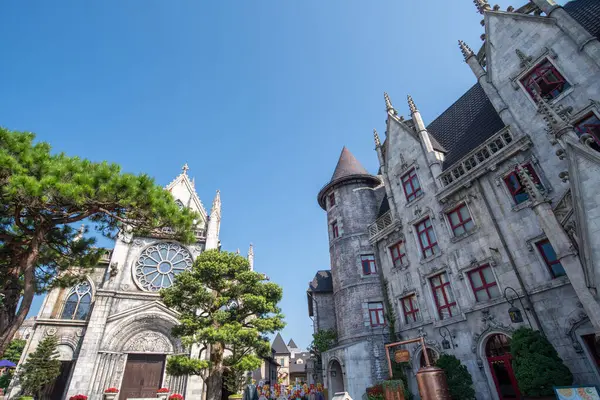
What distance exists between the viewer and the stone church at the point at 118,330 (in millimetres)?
20047

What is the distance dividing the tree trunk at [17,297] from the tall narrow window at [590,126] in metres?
19.8

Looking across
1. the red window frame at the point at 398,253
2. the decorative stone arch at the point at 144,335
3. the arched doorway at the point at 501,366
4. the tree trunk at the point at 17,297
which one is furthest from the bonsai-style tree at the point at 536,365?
the decorative stone arch at the point at 144,335

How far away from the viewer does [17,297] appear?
9.74 m

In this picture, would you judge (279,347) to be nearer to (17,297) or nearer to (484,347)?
(484,347)

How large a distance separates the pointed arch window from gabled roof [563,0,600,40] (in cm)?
3488

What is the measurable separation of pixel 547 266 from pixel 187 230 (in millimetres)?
14075

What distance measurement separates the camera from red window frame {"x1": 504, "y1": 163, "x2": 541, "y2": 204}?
40.3ft

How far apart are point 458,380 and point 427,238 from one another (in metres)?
6.90

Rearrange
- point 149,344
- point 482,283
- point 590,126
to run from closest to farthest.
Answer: point 590,126 < point 482,283 < point 149,344

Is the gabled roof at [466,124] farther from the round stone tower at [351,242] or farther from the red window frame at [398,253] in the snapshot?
the round stone tower at [351,242]

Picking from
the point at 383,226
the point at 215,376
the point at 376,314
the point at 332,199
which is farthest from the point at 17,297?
the point at 332,199

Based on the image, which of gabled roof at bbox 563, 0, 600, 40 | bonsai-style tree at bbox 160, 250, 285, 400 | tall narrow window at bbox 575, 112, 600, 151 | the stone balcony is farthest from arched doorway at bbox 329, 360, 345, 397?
gabled roof at bbox 563, 0, 600, 40

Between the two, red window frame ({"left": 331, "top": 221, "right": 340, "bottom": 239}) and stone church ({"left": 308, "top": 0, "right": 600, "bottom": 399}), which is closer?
stone church ({"left": 308, "top": 0, "right": 600, "bottom": 399})

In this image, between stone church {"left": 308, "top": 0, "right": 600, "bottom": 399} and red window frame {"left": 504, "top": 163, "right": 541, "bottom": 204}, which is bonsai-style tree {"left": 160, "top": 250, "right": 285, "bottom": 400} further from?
red window frame {"left": 504, "top": 163, "right": 541, "bottom": 204}
